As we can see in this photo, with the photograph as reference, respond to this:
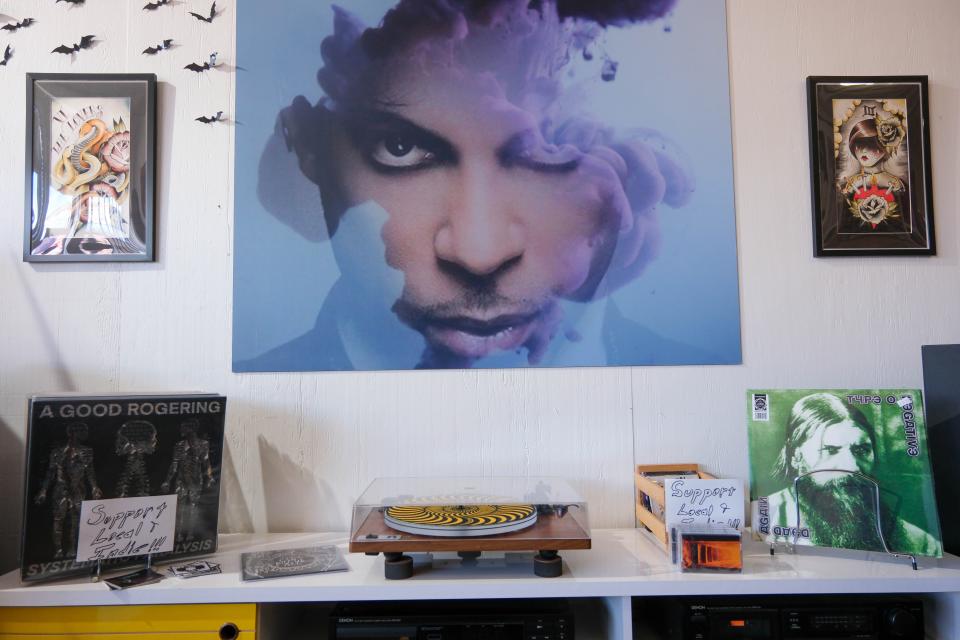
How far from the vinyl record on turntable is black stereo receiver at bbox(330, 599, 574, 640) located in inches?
6.2

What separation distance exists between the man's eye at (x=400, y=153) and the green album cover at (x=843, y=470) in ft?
3.24

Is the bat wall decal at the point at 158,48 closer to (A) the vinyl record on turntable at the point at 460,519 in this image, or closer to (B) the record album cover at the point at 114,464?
(B) the record album cover at the point at 114,464

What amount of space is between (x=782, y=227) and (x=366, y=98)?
3.73 ft

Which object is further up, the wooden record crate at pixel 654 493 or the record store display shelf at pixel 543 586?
the wooden record crate at pixel 654 493

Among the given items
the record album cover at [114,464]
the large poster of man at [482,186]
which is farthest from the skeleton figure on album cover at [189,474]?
the large poster of man at [482,186]

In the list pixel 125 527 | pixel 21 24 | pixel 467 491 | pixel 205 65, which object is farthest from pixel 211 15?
pixel 467 491

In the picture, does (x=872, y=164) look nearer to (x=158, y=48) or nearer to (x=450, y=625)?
(x=450, y=625)

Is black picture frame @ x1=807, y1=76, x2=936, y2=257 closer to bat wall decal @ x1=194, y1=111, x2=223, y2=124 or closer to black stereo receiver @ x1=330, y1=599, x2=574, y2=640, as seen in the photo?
black stereo receiver @ x1=330, y1=599, x2=574, y2=640

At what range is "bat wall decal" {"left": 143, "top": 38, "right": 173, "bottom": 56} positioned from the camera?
1.67m

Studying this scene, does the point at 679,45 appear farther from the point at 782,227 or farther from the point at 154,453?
the point at 154,453

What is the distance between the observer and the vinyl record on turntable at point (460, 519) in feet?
4.14

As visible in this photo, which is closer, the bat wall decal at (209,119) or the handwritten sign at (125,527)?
the handwritten sign at (125,527)

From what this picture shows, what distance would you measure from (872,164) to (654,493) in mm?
1038

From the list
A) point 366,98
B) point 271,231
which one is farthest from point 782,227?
point 271,231
